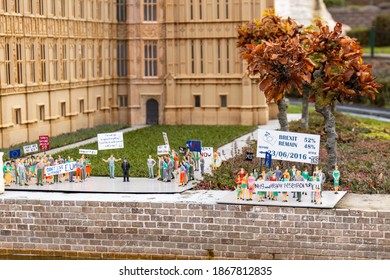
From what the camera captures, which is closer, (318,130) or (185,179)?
(185,179)

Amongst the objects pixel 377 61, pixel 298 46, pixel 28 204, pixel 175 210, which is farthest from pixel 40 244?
pixel 377 61

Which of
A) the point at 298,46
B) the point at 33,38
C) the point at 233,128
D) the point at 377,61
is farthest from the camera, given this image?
the point at 377,61

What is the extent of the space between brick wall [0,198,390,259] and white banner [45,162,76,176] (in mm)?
3418

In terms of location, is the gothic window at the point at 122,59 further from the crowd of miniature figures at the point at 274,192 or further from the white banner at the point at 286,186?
the white banner at the point at 286,186

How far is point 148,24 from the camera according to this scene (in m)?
Answer: 70.7

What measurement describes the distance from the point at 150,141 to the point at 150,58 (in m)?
12.9

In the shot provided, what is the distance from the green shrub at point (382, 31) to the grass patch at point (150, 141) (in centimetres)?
4325

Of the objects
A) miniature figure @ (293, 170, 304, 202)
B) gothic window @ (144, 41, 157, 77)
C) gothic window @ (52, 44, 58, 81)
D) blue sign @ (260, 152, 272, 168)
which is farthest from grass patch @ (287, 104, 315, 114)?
miniature figure @ (293, 170, 304, 202)

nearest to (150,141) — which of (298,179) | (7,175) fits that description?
(7,175)

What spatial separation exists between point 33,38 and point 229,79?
15945mm

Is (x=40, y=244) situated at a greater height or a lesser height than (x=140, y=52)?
lesser

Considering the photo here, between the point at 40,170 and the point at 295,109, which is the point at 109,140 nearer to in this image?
the point at 40,170

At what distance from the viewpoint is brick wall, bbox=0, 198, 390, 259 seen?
38219 mm

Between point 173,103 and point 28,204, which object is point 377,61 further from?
point 28,204
